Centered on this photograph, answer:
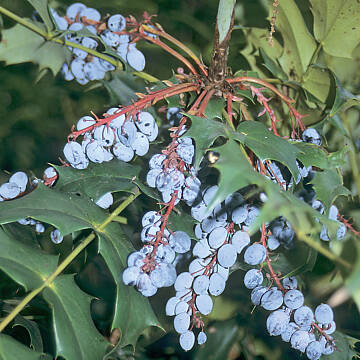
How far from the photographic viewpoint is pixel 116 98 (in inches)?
36.5

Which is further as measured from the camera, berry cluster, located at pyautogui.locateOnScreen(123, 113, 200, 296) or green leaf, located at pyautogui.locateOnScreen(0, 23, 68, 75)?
green leaf, located at pyautogui.locateOnScreen(0, 23, 68, 75)

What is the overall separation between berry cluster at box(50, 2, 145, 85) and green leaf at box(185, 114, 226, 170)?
0.34m

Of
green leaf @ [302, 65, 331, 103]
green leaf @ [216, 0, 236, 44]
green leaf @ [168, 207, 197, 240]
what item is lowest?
green leaf @ [168, 207, 197, 240]

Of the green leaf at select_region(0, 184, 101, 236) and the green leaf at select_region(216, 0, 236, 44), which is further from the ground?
the green leaf at select_region(216, 0, 236, 44)

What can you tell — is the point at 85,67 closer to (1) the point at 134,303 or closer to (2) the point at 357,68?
(1) the point at 134,303

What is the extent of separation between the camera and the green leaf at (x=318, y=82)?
0.93 m

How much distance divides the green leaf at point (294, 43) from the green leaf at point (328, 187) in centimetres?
32

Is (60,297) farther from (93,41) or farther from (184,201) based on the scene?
(93,41)

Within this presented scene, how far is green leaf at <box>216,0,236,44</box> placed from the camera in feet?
2.27

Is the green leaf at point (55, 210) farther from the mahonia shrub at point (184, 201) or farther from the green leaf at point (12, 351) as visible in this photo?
the green leaf at point (12, 351)

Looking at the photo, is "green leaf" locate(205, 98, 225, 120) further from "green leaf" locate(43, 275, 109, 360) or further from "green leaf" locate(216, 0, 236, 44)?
"green leaf" locate(43, 275, 109, 360)

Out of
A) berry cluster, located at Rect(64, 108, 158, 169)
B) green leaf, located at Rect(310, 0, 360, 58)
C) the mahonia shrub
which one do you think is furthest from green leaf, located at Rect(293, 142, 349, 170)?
green leaf, located at Rect(310, 0, 360, 58)

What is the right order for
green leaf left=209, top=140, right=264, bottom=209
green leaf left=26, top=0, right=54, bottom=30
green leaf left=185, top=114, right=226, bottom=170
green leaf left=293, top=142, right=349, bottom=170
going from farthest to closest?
green leaf left=26, top=0, right=54, bottom=30
green leaf left=293, top=142, right=349, bottom=170
green leaf left=185, top=114, right=226, bottom=170
green leaf left=209, top=140, right=264, bottom=209

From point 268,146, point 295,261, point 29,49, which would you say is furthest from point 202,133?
point 29,49
